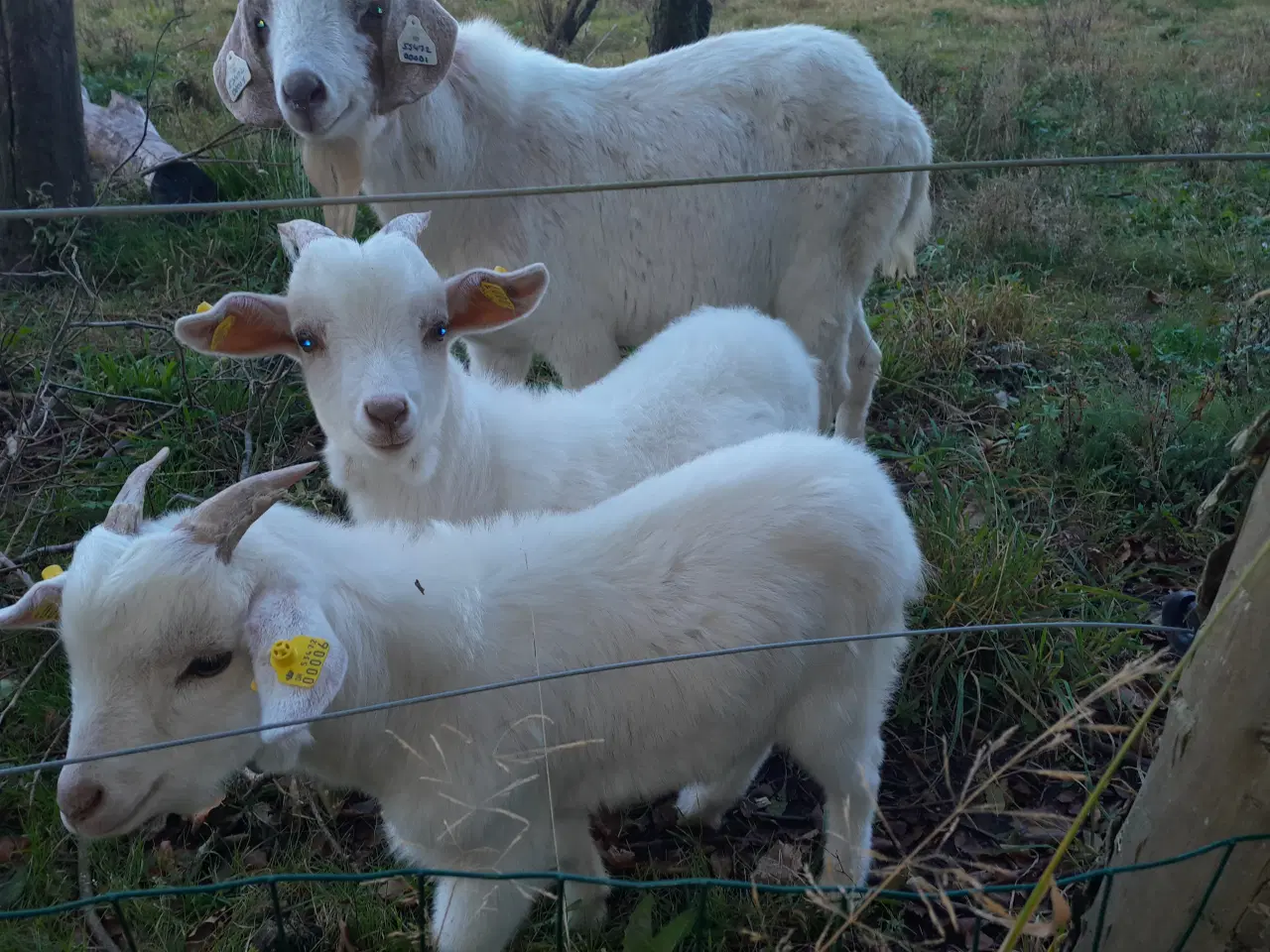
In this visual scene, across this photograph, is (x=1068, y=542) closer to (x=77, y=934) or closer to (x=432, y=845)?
(x=432, y=845)

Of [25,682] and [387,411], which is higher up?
[387,411]

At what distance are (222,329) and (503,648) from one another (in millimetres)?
1336

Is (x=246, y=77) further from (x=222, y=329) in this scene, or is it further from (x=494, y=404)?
(x=494, y=404)

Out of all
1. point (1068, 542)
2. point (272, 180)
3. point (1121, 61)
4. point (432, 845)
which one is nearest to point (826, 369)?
point (1068, 542)

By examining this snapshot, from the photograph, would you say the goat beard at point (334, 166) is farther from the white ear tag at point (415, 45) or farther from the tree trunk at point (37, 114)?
the tree trunk at point (37, 114)

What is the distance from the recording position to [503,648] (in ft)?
8.25

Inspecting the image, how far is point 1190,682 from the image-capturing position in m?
1.87

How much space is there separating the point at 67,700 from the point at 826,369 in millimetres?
3335

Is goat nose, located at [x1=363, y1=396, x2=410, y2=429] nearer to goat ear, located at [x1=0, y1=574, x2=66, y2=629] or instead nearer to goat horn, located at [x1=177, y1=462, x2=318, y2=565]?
goat horn, located at [x1=177, y1=462, x2=318, y2=565]

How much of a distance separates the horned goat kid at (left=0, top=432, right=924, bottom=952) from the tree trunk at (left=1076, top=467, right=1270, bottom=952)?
756mm

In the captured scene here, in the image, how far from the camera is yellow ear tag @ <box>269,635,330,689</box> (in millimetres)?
1951

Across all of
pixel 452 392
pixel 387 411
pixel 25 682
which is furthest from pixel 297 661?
pixel 25 682

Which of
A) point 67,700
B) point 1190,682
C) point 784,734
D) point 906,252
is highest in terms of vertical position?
point 1190,682

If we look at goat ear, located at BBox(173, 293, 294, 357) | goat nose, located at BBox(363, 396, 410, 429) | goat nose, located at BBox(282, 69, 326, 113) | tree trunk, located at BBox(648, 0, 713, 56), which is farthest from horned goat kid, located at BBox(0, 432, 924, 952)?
tree trunk, located at BBox(648, 0, 713, 56)
